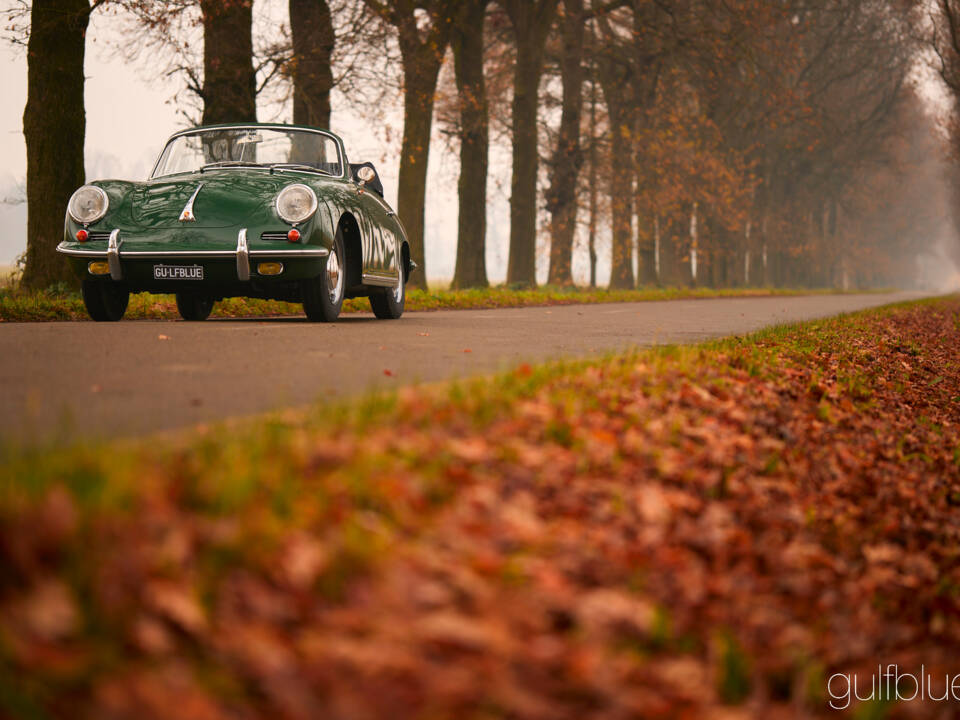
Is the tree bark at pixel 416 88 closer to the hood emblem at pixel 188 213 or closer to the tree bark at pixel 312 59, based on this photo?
the tree bark at pixel 312 59

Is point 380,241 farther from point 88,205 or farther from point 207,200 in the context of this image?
point 88,205

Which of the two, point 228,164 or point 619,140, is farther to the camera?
point 619,140

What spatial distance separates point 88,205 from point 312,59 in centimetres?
729

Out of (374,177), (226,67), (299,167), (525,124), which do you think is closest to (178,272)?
(299,167)

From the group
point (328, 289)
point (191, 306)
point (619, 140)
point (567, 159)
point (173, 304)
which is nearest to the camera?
point (328, 289)

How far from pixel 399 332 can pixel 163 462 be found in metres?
5.62

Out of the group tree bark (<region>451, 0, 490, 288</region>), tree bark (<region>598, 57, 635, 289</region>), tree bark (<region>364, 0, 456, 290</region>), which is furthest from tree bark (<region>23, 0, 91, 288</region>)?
tree bark (<region>598, 57, 635, 289</region>)

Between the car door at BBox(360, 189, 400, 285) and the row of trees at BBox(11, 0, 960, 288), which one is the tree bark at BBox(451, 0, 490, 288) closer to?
the row of trees at BBox(11, 0, 960, 288)

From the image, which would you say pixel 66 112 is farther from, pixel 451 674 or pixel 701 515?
pixel 451 674

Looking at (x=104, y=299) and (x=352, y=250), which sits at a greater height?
(x=352, y=250)

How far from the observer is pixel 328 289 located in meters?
9.02

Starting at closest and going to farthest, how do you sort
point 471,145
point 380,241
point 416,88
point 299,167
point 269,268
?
1. point 269,268
2. point 299,167
3. point 380,241
4. point 416,88
5. point 471,145

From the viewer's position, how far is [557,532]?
2.99 metres

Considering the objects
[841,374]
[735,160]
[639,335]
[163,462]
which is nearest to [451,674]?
[163,462]
